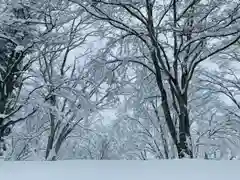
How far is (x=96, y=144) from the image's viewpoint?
2203cm

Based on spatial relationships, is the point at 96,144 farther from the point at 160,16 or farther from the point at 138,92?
the point at 160,16

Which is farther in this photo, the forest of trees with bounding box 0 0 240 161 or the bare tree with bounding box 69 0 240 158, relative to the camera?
the forest of trees with bounding box 0 0 240 161

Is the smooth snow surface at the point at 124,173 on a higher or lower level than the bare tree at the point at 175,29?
lower

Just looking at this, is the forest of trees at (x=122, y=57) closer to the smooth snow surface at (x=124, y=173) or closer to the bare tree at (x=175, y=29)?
the bare tree at (x=175, y=29)

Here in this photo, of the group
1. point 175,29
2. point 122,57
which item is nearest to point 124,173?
point 175,29

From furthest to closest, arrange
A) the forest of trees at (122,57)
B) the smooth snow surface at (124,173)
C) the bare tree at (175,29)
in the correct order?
the forest of trees at (122,57) < the bare tree at (175,29) < the smooth snow surface at (124,173)

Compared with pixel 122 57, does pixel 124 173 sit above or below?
below

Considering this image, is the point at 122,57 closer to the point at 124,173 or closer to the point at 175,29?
the point at 175,29

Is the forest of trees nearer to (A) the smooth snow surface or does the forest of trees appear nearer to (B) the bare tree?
(B) the bare tree

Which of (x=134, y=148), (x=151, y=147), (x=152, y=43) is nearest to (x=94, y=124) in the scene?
(x=134, y=148)

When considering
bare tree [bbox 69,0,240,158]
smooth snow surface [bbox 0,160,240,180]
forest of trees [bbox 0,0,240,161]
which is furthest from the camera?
forest of trees [bbox 0,0,240,161]

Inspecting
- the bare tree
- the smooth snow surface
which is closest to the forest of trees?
the bare tree

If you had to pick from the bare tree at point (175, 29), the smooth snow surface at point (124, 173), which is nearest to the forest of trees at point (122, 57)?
the bare tree at point (175, 29)

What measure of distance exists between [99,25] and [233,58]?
5127mm
